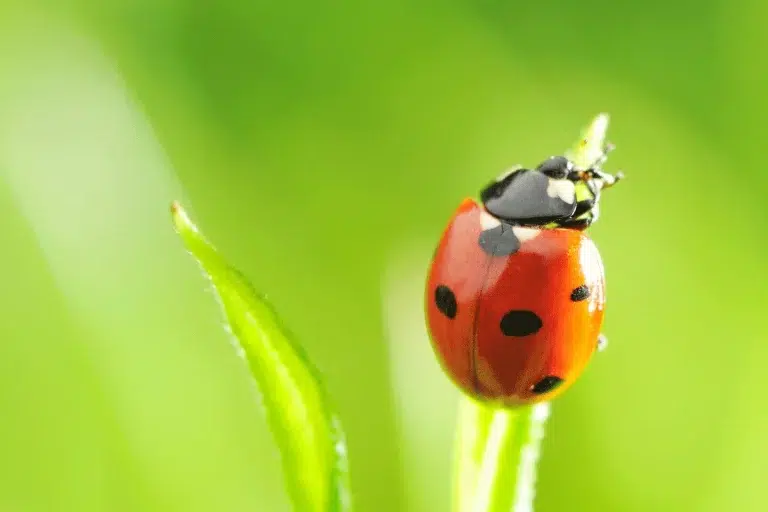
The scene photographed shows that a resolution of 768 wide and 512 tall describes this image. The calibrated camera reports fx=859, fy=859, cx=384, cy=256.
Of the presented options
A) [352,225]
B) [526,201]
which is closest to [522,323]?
[526,201]

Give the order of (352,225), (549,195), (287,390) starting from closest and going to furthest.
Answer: (287,390)
(549,195)
(352,225)

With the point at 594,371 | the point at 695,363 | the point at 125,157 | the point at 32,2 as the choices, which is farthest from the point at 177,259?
the point at 695,363

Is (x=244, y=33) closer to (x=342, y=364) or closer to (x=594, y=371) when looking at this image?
(x=342, y=364)

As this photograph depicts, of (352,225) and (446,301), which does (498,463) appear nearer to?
(446,301)

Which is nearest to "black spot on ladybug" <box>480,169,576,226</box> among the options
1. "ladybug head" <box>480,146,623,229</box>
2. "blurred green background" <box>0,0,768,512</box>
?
"ladybug head" <box>480,146,623,229</box>

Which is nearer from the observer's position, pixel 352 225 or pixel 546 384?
pixel 546 384

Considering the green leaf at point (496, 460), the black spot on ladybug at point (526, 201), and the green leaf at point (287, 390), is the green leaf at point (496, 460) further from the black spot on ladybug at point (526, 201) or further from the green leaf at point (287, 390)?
the black spot on ladybug at point (526, 201)

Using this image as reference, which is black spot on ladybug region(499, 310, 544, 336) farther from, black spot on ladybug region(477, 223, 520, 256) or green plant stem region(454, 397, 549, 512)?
green plant stem region(454, 397, 549, 512)
